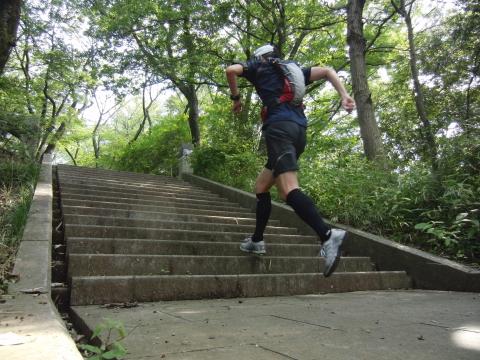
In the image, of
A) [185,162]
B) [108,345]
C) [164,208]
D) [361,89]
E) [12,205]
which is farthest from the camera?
[185,162]

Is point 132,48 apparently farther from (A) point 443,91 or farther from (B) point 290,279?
(B) point 290,279

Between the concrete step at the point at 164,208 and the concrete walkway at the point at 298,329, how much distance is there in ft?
10.7

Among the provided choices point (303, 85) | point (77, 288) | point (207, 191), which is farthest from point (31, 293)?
point (207, 191)

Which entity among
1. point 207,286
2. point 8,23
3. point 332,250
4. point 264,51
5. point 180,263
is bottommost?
point 207,286

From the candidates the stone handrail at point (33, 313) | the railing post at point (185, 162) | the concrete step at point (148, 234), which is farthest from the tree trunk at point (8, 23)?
the railing post at point (185, 162)

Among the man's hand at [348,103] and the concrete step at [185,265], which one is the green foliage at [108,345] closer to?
the concrete step at [185,265]

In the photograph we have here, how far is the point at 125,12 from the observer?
1207 centimetres

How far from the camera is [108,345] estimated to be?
5.35 feet

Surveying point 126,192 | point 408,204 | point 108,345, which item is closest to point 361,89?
point 408,204

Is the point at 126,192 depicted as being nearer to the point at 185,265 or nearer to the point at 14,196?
the point at 14,196

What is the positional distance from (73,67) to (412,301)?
13.8m

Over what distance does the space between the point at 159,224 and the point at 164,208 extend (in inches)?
46.8

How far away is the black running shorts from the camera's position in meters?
3.07

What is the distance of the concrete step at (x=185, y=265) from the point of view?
10.3ft
